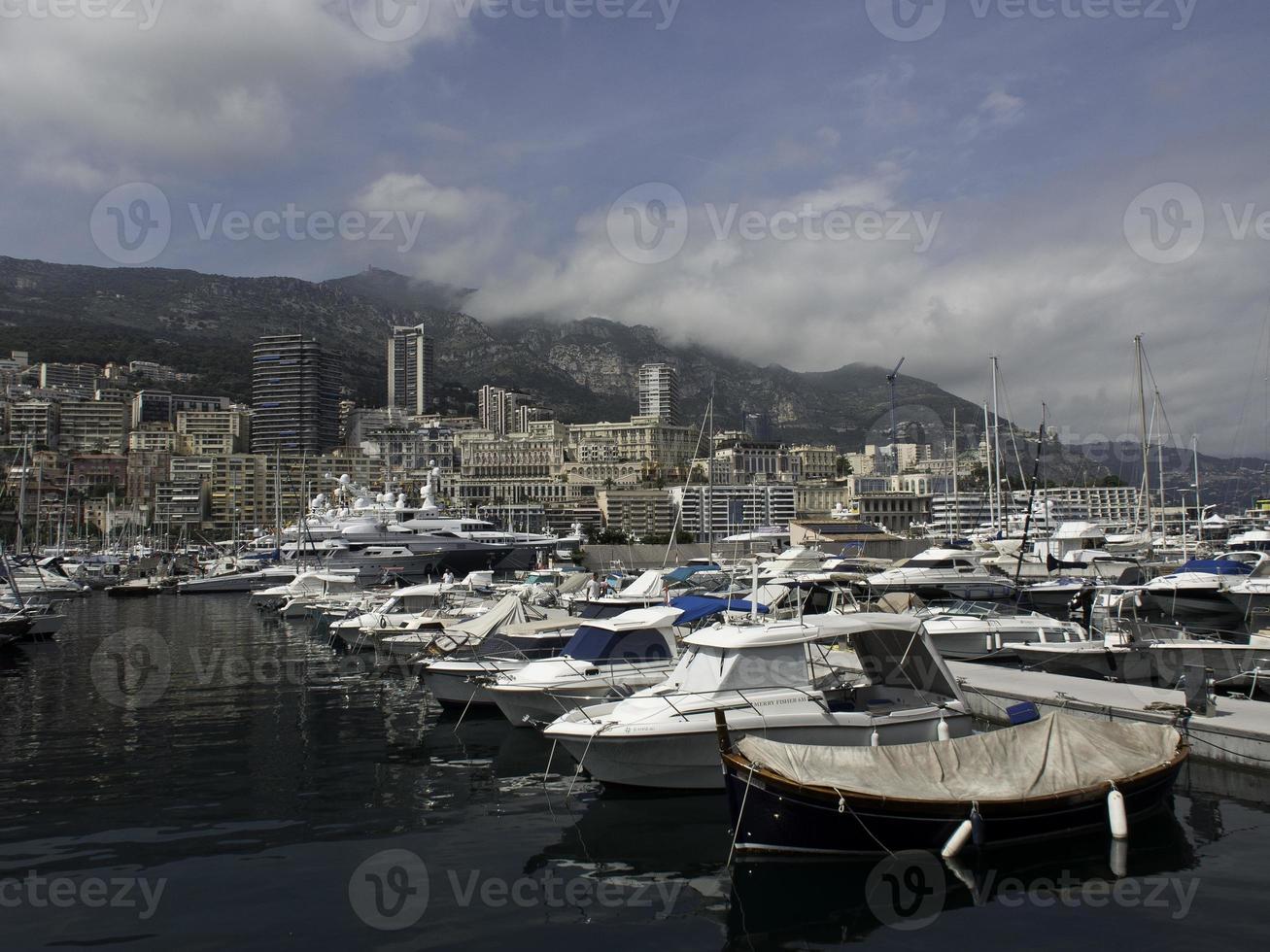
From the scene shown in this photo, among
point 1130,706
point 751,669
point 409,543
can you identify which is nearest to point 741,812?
point 751,669

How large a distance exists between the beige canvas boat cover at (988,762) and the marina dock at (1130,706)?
84cm

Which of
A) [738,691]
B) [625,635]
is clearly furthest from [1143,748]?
[625,635]

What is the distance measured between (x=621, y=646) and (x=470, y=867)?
7.67 meters

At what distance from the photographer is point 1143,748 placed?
481 inches

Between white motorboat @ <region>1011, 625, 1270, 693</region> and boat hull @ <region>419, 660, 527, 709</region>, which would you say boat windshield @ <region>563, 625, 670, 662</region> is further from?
white motorboat @ <region>1011, 625, 1270, 693</region>

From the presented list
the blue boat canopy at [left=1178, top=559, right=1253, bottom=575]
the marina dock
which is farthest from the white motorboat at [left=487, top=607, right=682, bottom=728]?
the blue boat canopy at [left=1178, top=559, right=1253, bottom=575]

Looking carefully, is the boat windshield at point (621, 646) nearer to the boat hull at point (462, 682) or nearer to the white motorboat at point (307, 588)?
the boat hull at point (462, 682)

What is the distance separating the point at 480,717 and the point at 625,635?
13.0ft

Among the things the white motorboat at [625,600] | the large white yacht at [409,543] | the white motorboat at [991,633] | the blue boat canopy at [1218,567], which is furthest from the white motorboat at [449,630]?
the large white yacht at [409,543]

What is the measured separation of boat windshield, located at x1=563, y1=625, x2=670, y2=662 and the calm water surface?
2.01 m

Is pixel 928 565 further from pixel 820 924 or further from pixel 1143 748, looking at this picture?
pixel 820 924

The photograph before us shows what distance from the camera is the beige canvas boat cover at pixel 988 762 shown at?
35.0 ft

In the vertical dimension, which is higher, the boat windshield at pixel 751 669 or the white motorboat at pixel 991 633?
the boat windshield at pixel 751 669

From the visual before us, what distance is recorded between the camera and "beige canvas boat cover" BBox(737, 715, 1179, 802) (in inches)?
420
